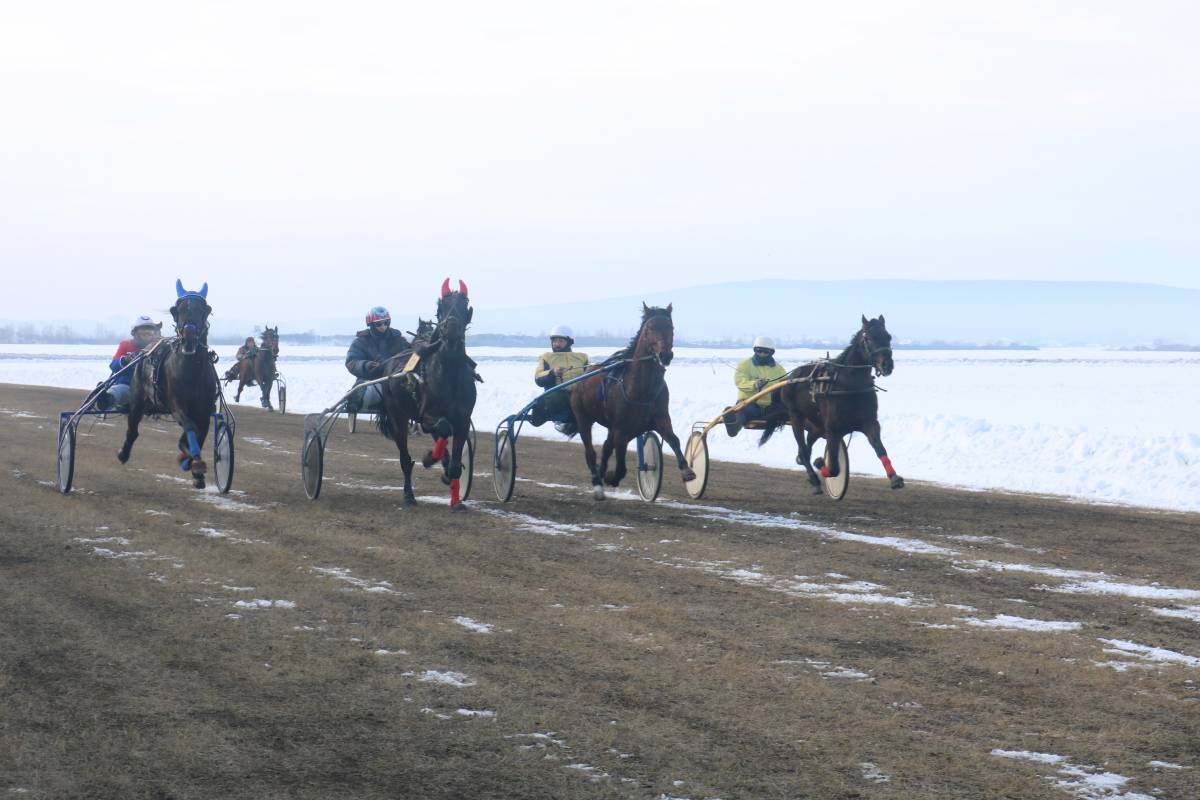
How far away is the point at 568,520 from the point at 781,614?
4316 millimetres

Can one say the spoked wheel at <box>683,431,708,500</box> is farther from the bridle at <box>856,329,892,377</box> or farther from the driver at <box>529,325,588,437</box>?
the bridle at <box>856,329,892,377</box>

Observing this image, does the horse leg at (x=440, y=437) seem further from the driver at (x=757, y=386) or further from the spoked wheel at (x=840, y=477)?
the spoked wheel at (x=840, y=477)

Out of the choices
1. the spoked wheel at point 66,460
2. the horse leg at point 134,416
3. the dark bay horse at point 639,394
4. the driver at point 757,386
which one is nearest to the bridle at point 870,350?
the driver at point 757,386

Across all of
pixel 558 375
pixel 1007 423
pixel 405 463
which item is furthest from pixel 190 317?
pixel 1007 423

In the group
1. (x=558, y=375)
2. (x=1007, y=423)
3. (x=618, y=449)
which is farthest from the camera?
(x=1007, y=423)

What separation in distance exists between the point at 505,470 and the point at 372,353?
2.26 meters

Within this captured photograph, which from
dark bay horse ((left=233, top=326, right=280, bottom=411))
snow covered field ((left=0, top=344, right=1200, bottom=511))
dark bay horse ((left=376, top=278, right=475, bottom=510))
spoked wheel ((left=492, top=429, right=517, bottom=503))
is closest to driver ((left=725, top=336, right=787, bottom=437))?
snow covered field ((left=0, top=344, right=1200, bottom=511))

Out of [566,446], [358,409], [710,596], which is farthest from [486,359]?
[710,596]

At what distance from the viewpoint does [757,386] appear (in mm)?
15398

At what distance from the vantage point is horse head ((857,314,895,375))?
13602 mm

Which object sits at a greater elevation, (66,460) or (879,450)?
(879,450)

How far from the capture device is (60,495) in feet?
42.7

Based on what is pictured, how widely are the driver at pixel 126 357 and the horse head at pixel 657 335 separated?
5.16 m

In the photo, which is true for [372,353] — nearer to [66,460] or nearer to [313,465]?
[313,465]
